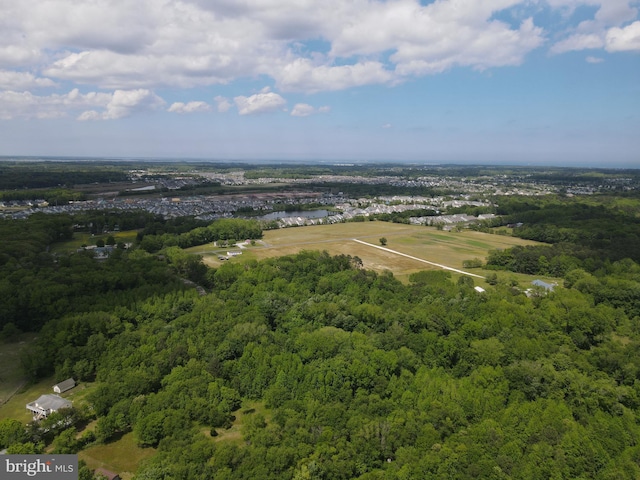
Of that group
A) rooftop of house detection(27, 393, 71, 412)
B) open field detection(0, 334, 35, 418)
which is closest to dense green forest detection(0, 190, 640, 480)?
open field detection(0, 334, 35, 418)

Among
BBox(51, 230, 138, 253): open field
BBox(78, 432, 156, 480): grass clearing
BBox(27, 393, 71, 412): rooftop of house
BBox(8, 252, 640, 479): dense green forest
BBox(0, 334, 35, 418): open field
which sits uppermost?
BBox(51, 230, 138, 253): open field

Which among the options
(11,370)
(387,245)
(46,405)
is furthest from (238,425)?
(387,245)

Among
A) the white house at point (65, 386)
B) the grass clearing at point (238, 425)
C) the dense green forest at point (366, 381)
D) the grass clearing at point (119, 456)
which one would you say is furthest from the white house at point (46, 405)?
the grass clearing at point (238, 425)

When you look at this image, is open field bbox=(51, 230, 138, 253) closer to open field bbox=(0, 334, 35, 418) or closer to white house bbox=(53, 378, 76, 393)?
open field bbox=(0, 334, 35, 418)

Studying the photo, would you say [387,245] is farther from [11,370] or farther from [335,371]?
[11,370]

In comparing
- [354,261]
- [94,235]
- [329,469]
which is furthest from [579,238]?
[94,235]

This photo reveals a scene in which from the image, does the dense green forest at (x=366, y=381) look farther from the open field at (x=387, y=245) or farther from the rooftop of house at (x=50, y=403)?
the open field at (x=387, y=245)
